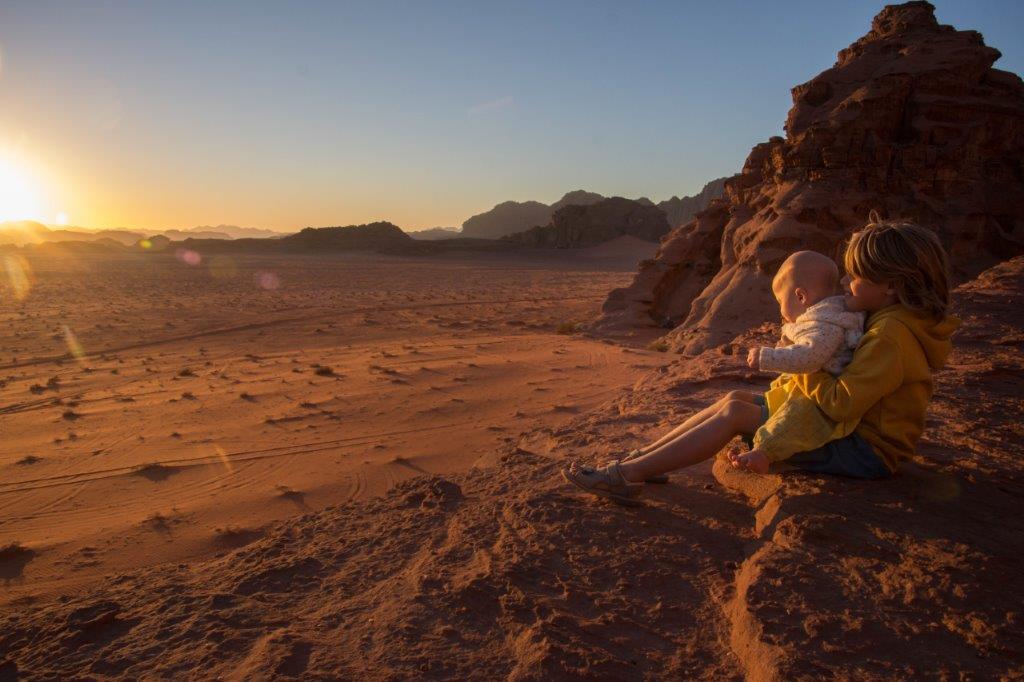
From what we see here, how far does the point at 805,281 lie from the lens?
282cm

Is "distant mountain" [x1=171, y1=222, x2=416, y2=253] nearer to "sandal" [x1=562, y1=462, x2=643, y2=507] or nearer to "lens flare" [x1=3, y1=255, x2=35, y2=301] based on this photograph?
"lens flare" [x1=3, y1=255, x2=35, y2=301]

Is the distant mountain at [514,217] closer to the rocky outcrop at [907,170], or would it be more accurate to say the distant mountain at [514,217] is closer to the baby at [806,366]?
the rocky outcrop at [907,170]

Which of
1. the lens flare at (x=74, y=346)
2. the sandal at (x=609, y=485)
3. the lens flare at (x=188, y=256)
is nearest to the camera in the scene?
the sandal at (x=609, y=485)

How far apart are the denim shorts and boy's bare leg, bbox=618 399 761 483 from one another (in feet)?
0.88

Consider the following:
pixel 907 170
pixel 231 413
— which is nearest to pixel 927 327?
pixel 231 413

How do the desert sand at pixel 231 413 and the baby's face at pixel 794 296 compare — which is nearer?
the baby's face at pixel 794 296

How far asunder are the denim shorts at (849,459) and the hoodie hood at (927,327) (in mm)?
453

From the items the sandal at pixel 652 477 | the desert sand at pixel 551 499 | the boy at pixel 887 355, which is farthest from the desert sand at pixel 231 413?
the boy at pixel 887 355

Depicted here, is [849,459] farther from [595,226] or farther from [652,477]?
[595,226]

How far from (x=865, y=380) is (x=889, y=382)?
0.32 ft

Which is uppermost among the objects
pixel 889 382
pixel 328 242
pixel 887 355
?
pixel 328 242

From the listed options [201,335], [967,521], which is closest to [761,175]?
[967,521]

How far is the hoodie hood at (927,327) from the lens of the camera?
2.52 metres

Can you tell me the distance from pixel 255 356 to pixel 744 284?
737 centimetres
